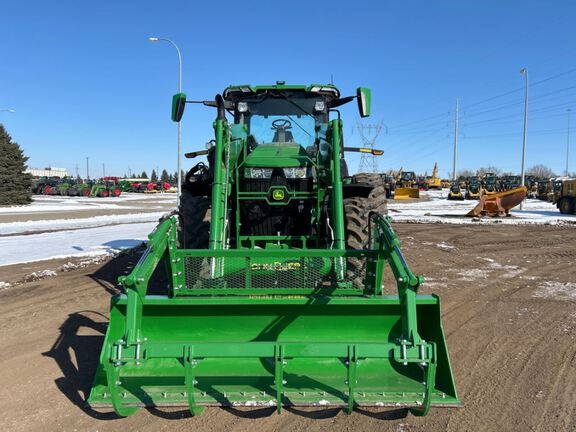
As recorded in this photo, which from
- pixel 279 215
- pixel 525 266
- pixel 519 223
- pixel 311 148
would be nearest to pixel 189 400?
pixel 279 215

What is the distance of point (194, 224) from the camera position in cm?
596

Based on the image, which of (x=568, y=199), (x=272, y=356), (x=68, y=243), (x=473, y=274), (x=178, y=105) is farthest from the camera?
(x=568, y=199)

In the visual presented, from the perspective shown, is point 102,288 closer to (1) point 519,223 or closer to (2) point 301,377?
(2) point 301,377

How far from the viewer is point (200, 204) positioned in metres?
6.04

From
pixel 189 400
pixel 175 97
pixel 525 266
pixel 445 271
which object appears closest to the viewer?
pixel 189 400

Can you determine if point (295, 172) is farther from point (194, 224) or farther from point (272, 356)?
point (272, 356)

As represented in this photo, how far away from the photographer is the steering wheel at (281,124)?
652 cm

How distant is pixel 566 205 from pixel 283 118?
22.2 meters

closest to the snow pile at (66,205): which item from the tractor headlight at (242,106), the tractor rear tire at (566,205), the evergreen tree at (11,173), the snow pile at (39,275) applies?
the evergreen tree at (11,173)

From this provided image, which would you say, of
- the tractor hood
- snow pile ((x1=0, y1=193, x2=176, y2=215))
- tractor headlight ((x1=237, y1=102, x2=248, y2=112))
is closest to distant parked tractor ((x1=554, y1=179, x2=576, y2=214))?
the tractor hood

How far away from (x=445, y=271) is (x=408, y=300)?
5.49 metres

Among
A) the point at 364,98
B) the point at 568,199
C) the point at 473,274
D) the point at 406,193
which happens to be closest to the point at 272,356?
the point at 364,98

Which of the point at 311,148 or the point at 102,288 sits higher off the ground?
the point at 311,148

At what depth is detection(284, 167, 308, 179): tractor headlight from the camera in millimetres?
5676
